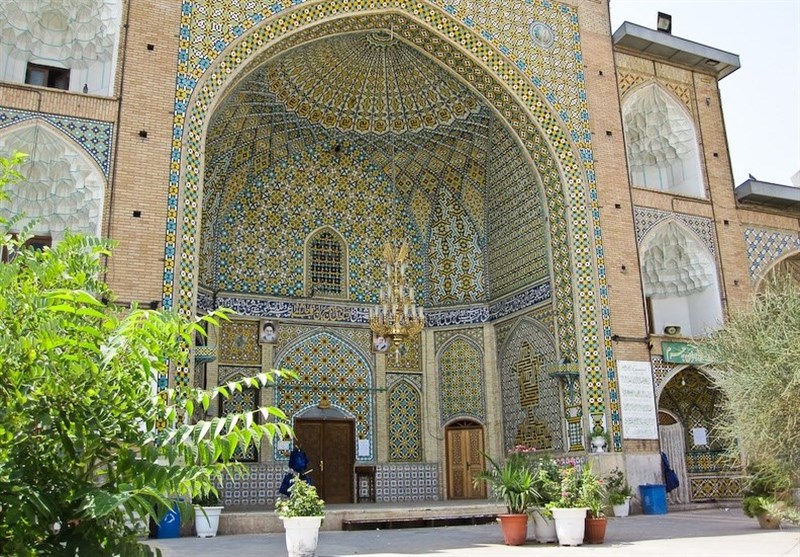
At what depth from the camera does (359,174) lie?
15.8 meters

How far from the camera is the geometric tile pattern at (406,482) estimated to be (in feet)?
46.6

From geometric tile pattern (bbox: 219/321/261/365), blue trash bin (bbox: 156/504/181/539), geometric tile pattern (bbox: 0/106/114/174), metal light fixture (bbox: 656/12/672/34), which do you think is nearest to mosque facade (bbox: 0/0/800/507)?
geometric tile pattern (bbox: 219/321/261/365)

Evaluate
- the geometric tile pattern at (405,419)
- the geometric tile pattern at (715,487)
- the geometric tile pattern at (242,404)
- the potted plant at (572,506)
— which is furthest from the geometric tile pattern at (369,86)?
the geometric tile pattern at (715,487)

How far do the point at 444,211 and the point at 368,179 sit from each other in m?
1.74

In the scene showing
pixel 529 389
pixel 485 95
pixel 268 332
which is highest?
pixel 485 95

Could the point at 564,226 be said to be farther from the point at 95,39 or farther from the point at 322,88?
the point at 95,39

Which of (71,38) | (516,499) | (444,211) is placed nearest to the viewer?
(516,499)

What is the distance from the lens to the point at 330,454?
46.8 feet

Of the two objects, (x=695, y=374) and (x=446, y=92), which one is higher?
(x=446, y=92)

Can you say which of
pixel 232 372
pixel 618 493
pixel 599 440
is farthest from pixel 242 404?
pixel 618 493

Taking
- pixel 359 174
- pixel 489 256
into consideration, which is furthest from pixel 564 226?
pixel 359 174

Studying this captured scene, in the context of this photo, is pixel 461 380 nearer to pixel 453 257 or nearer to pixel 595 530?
pixel 453 257

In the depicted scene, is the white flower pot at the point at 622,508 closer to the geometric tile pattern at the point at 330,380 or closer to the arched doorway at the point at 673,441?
the arched doorway at the point at 673,441

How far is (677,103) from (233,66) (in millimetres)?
8769
